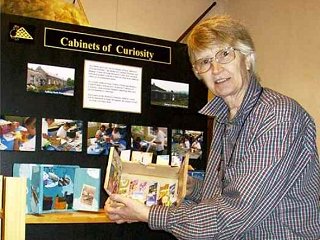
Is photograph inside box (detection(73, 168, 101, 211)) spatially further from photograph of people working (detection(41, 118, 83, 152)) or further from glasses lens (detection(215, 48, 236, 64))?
glasses lens (detection(215, 48, 236, 64))

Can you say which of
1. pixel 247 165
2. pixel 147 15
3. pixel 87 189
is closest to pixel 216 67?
pixel 247 165

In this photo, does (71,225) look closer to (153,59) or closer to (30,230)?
(30,230)

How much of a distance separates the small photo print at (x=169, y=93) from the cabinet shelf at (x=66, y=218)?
1.75 ft

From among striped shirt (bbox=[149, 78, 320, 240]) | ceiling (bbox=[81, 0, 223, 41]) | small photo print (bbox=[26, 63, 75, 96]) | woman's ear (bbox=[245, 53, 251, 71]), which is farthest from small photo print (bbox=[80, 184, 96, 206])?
ceiling (bbox=[81, 0, 223, 41])

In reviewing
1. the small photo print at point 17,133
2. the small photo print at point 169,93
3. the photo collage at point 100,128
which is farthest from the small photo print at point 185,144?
the small photo print at point 17,133

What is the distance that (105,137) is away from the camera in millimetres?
1992

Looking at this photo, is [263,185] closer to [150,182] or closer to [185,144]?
[150,182]

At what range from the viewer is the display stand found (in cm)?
147

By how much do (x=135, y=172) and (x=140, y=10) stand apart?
2.40m

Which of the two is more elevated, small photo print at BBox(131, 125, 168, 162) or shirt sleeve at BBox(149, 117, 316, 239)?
small photo print at BBox(131, 125, 168, 162)

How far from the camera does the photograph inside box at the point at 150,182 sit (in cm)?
171

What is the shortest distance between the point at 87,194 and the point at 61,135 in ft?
0.81

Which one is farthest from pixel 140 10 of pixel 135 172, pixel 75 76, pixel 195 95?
pixel 135 172

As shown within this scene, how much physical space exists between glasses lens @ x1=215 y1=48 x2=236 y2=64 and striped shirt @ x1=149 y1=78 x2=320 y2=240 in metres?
0.11
